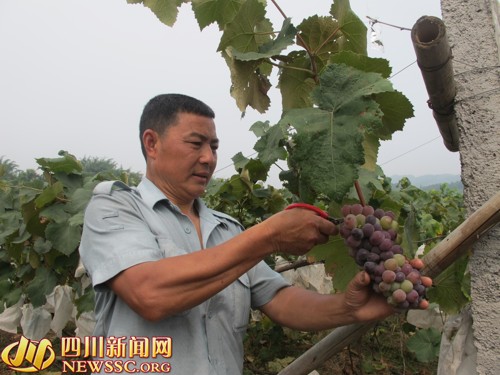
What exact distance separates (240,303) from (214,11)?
1.08 meters

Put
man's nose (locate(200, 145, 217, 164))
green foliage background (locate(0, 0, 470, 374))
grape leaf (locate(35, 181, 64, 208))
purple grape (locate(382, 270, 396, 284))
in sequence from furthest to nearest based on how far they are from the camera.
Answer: grape leaf (locate(35, 181, 64, 208))
man's nose (locate(200, 145, 217, 164))
green foliage background (locate(0, 0, 470, 374))
purple grape (locate(382, 270, 396, 284))

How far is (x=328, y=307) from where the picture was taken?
4.87ft

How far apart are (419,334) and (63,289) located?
2.87 meters

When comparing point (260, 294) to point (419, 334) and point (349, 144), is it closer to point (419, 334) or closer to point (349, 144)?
point (349, 144)

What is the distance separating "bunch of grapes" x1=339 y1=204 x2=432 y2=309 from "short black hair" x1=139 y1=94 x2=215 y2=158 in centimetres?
75

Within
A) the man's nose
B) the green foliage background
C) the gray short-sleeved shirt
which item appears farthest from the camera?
the man's nose

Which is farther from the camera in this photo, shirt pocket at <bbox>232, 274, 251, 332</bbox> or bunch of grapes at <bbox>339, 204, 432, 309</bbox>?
shirt pocket at <bbox>232, 274, 251, 332</bbox>

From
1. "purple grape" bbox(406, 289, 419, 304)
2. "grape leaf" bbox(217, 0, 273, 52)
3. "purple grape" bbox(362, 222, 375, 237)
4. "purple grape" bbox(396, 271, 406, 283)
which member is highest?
"grape leaf" bbox(217, 0, 273, 52)

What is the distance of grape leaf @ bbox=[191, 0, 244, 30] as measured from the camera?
1622mm

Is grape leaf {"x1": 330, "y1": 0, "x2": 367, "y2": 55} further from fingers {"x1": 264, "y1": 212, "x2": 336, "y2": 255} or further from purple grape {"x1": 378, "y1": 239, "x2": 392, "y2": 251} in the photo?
purple grape {"x1": 378, "y1": 239, "x2": 392, "y2": 251}

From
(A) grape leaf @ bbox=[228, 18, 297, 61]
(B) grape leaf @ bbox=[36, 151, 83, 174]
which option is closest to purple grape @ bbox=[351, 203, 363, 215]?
(A) grape leaf @ bbox=[228, 18, 297, 61]

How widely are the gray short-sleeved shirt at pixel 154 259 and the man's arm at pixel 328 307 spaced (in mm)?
154

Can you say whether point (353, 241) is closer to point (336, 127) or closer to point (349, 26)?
point (336, 127)

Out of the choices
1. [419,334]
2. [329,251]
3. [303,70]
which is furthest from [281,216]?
[419,334]
